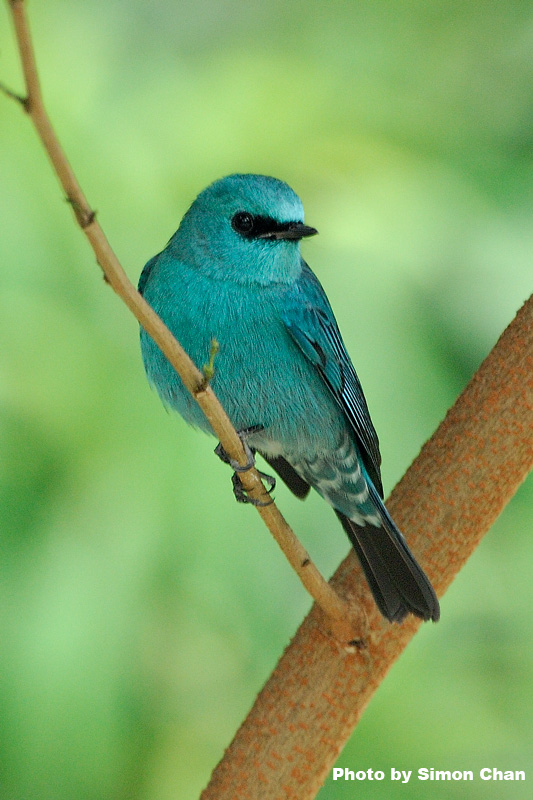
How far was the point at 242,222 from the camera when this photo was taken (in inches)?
81.4

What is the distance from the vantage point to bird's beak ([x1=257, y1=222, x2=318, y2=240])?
196 centimetres

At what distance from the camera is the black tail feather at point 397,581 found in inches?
79.4

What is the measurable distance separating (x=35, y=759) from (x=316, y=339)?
155 cm

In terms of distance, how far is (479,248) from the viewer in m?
2.95

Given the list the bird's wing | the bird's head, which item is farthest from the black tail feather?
the bird's head

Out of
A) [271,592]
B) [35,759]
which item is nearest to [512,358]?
[271,592]

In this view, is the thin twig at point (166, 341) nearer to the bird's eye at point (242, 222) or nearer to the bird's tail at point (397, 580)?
the bird's tail at point (397, 580)

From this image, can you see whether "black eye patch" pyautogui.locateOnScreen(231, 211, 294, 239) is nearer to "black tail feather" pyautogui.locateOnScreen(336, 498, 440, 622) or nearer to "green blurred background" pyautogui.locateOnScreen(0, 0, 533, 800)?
"black tail feather" pyautogui.locateOnScreen(336, 498, 440, 622)

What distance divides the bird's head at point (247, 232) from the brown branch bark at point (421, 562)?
58 cm

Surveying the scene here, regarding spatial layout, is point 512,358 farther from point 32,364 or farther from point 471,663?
point 32,364

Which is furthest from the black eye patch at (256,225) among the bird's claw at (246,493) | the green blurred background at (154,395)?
the green blurred background at (154,395)

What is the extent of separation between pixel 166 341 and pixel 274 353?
0.76 meters

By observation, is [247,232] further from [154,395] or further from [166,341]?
[154,395]

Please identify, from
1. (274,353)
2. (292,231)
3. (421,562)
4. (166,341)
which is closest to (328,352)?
(274,353)
